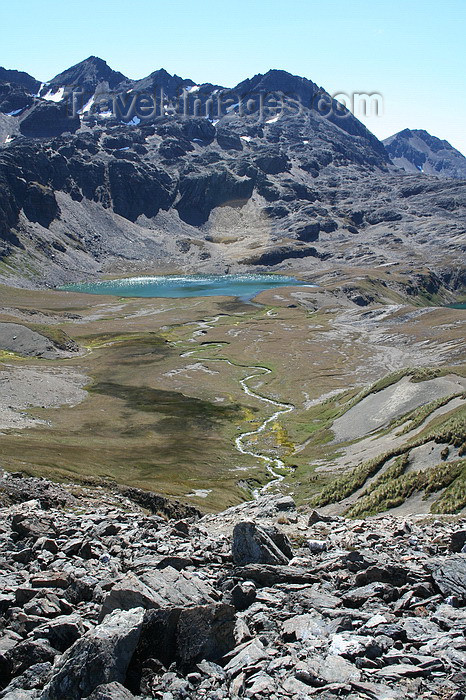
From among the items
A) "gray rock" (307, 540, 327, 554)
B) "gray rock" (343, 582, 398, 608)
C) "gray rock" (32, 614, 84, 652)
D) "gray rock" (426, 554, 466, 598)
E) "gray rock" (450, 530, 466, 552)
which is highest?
"gray rock" (32, 614, 84, 652)

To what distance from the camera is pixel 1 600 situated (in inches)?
715

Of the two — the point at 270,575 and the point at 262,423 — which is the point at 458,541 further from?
the point at 262,423

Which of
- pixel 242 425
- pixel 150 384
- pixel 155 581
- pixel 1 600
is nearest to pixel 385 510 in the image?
pixel 155 581

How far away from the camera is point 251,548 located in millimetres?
22859

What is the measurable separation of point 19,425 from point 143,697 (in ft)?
258

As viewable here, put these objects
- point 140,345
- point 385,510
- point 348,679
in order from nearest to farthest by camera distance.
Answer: point 348,679 → point 385,510 → point 140,345

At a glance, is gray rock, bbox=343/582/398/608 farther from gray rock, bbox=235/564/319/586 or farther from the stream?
the stream

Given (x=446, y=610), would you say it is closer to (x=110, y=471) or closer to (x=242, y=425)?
(x=110, y=471)

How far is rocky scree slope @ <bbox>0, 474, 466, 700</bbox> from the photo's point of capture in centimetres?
1452

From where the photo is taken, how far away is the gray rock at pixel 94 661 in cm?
1431

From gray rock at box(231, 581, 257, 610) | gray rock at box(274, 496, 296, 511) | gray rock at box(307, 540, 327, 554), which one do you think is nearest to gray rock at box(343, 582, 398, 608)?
gray rock at box(231, 581, 257, 610)

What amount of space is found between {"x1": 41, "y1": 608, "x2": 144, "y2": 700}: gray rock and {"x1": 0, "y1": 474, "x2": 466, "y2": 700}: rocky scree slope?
0.03m

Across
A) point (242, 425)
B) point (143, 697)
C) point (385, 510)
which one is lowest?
point (242, 425)

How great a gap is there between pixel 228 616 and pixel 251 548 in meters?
5.87
